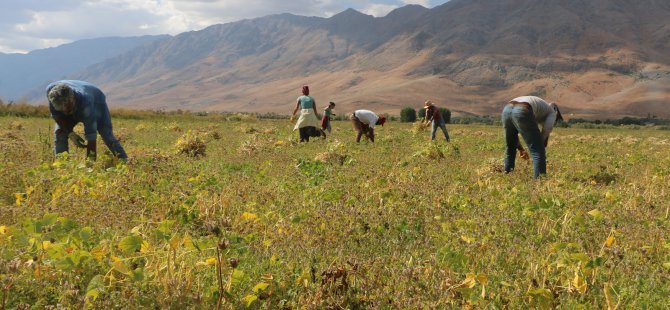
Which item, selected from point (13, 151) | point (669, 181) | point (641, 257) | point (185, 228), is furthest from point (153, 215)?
point (669, 181)

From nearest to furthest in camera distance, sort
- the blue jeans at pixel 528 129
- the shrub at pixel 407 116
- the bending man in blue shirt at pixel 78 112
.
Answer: the bending man in blue shirt at pixel 78 112
the blue jeans at pixel 528 129
the shrub at pixel 407 116

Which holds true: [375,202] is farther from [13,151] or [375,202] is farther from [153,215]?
[13,151]

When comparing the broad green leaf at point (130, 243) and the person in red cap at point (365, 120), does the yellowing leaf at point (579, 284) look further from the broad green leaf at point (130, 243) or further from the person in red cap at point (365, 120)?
the person in red cap at point (365, 120)

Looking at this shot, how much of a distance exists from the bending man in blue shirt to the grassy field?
598mm

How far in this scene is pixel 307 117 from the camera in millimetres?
15344

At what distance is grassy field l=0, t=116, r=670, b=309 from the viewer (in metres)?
3.18

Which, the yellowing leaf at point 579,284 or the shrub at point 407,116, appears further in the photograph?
the shrub at point 407,116

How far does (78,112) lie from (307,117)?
8.22 m

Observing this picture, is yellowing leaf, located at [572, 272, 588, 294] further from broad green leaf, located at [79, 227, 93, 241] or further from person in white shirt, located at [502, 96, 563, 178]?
person in white shirt, located at [502, 96, 563, 178]

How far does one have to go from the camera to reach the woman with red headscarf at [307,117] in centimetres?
1511

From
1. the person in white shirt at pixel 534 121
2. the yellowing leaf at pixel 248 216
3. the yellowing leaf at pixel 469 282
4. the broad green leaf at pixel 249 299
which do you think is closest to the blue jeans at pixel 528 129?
the person in white shirt at pixel 534 121

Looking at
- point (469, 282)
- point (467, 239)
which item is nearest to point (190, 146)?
point (467, 239)

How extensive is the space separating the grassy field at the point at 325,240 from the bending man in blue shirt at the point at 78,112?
60 cm

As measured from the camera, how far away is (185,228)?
5.10m
